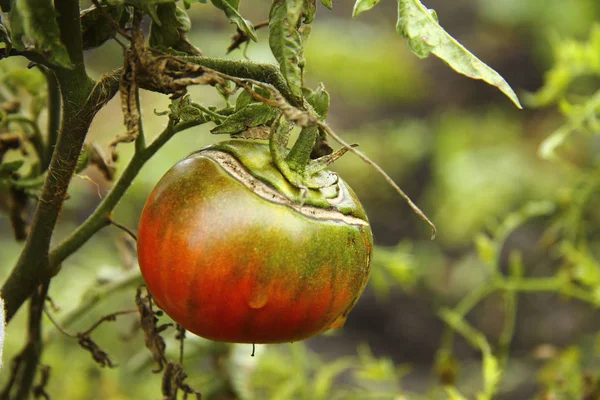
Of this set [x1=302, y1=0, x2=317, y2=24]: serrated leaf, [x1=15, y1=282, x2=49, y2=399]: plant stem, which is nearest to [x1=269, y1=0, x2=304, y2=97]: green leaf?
[x1=302, y1=0, x2=317, y2=24]: serrated leaf

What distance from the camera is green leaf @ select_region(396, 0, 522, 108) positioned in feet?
1.89

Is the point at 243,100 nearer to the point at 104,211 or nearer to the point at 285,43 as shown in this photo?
the point at 285,43

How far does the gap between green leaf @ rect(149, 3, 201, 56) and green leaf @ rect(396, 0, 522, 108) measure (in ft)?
0.70

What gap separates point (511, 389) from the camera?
2.11 meters

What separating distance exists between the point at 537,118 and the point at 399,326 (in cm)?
109

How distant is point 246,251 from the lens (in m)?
0.58

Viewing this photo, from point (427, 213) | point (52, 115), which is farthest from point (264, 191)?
point (427, 213)

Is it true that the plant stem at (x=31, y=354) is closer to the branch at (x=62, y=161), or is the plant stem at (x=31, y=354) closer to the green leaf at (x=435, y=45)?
the branch at (x=62, y=161)

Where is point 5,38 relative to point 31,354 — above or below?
above

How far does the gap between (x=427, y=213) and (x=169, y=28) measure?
2.21 meters

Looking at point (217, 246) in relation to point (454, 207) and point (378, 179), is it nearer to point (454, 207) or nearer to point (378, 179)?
point (454, 207)

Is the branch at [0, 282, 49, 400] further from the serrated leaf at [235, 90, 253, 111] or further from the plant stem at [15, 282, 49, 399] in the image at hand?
the serrated leaf at [235, 90, 253, 111]

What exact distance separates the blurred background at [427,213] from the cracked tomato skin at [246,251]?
50cm

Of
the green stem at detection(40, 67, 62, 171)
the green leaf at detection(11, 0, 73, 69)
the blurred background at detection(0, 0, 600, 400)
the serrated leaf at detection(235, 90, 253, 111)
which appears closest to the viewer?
the green leaf at detection(11, 0, 73, 69)
